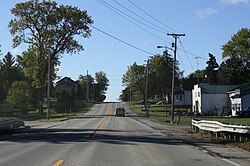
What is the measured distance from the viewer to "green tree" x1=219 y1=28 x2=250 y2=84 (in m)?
102

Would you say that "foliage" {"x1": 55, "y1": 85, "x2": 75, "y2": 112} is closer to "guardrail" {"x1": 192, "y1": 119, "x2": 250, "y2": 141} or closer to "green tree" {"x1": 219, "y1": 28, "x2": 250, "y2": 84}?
"green tree" {"x1": 219, "y1": 28, "x2": 250, "y2": 84}

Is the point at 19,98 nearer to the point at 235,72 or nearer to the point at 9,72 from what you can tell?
the point at 9,72

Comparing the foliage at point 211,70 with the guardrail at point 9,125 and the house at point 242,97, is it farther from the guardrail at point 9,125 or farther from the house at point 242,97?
the guardrail at point 9,125

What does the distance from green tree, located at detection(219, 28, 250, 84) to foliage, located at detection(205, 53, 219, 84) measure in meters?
18.6

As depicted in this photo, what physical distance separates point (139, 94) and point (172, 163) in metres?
113

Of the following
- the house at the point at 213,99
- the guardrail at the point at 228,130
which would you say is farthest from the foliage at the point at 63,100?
the guardrail at the point at 228,130

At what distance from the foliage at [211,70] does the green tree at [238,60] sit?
1858 centimetres

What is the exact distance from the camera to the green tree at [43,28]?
227ft

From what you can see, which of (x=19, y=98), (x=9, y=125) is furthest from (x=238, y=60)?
(x=9, y=125)

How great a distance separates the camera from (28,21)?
69.1 metres

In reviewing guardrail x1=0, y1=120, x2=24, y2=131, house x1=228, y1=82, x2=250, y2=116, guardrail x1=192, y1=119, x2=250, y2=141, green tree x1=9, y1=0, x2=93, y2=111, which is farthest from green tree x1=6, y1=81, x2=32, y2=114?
guardrail x1=192, y1=119, x2=250, y2=141

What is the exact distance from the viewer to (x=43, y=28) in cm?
6975

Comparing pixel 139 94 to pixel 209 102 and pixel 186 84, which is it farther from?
pixel 209 102

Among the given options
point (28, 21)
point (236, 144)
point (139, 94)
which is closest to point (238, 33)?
point (139, 94)
